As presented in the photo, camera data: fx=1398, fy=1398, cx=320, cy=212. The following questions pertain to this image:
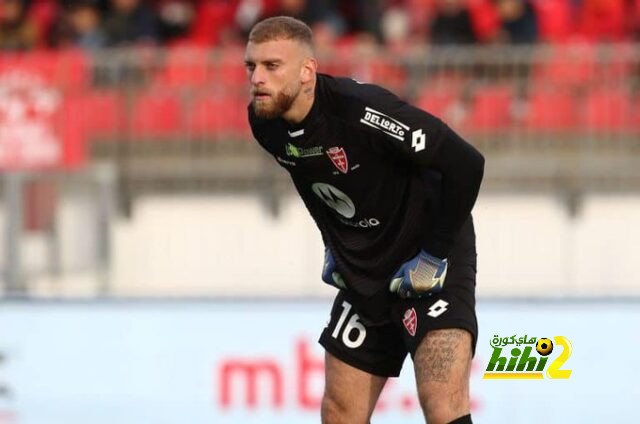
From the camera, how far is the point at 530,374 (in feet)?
27.7

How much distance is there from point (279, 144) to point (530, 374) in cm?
324

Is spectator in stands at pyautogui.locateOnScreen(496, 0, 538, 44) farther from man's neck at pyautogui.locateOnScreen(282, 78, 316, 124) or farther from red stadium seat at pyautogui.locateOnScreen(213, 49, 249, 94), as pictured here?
man's neck at pyautogui.locateOnScreen(282, 78, 316, 124)

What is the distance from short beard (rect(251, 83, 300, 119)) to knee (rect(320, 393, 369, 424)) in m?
1.31

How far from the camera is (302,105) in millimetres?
5664

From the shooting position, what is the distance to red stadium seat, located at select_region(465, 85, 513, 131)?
11.4m

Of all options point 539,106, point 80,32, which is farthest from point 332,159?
point 80,32

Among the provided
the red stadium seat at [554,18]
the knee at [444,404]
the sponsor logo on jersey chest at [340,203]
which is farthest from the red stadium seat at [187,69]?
the knee at [444,404]

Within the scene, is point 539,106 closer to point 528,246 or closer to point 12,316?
point 528,246

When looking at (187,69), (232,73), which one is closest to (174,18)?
(187,69)

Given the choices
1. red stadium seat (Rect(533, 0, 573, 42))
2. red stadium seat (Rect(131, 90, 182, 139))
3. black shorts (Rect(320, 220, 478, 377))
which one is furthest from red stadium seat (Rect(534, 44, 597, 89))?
black shorts (Rect(320, 220, 478, 377))

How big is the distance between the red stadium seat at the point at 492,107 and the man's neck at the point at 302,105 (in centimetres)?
579

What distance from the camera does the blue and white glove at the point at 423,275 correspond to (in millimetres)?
5750

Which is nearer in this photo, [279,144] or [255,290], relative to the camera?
[279,144]

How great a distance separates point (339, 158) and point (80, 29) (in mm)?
→ 7783
